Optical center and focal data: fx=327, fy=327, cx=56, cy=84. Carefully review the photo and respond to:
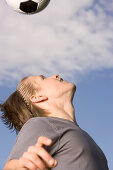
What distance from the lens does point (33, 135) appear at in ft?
10.4

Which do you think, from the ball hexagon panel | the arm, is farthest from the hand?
the ball hexagon panel

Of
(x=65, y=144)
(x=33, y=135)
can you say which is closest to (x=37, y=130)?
(x=33, y=135)

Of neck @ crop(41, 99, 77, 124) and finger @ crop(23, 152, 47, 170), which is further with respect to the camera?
neck @ crop(41, 99, 77, 124)

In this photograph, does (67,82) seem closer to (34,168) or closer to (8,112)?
(8,112)

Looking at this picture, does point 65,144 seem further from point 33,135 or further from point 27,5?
point 27,5

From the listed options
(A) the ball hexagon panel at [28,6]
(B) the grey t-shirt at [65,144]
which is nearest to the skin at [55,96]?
(B) the grey t-shirt at [65,144]

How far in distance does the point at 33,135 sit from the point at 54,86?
5.63 ft

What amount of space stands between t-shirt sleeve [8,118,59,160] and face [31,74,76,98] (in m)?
1.18

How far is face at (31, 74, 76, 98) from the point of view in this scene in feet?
15.5

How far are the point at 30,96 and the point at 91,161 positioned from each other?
1.90 m

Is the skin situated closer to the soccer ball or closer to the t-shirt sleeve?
the t-shirt sleeve

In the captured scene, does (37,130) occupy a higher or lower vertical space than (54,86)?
lower

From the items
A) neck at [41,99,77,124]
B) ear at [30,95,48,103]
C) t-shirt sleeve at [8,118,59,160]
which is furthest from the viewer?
ear at [30,95,48,103]

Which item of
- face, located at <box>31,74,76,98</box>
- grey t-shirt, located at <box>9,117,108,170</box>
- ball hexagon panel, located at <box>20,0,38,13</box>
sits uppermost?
ball hexagon panel, located at <box>20,0,38,13</box>
